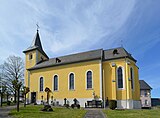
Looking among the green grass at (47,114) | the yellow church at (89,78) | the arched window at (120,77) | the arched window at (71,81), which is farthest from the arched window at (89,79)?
the green grass at (47,114)

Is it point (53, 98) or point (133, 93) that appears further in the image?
point (53, 98)

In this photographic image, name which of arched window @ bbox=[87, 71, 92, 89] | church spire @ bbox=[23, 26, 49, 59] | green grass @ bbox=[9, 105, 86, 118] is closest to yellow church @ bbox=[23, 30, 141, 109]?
arched window @ bbox=[87, 71, 92, 89]

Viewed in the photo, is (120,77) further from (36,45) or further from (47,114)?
(36,45)

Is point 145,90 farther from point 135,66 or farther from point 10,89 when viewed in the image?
point 10,89

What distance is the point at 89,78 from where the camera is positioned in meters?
34.6

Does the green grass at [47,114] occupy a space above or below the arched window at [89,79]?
below

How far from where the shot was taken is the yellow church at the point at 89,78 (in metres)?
32.2

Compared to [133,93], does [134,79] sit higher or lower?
higher

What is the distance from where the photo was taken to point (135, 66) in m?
35.5

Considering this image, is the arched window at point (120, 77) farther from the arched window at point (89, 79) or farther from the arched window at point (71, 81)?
the arched window at point (71, 81)

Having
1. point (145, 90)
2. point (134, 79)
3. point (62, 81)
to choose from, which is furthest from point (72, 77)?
point (145, 90)

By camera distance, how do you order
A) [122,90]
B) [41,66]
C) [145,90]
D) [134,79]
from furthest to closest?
[145,90] < [41,66] < [134,79] < [122,90]

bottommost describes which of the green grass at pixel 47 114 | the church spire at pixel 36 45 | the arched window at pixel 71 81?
the green grass at pixel 47 114

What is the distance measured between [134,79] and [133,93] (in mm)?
→ 2718
